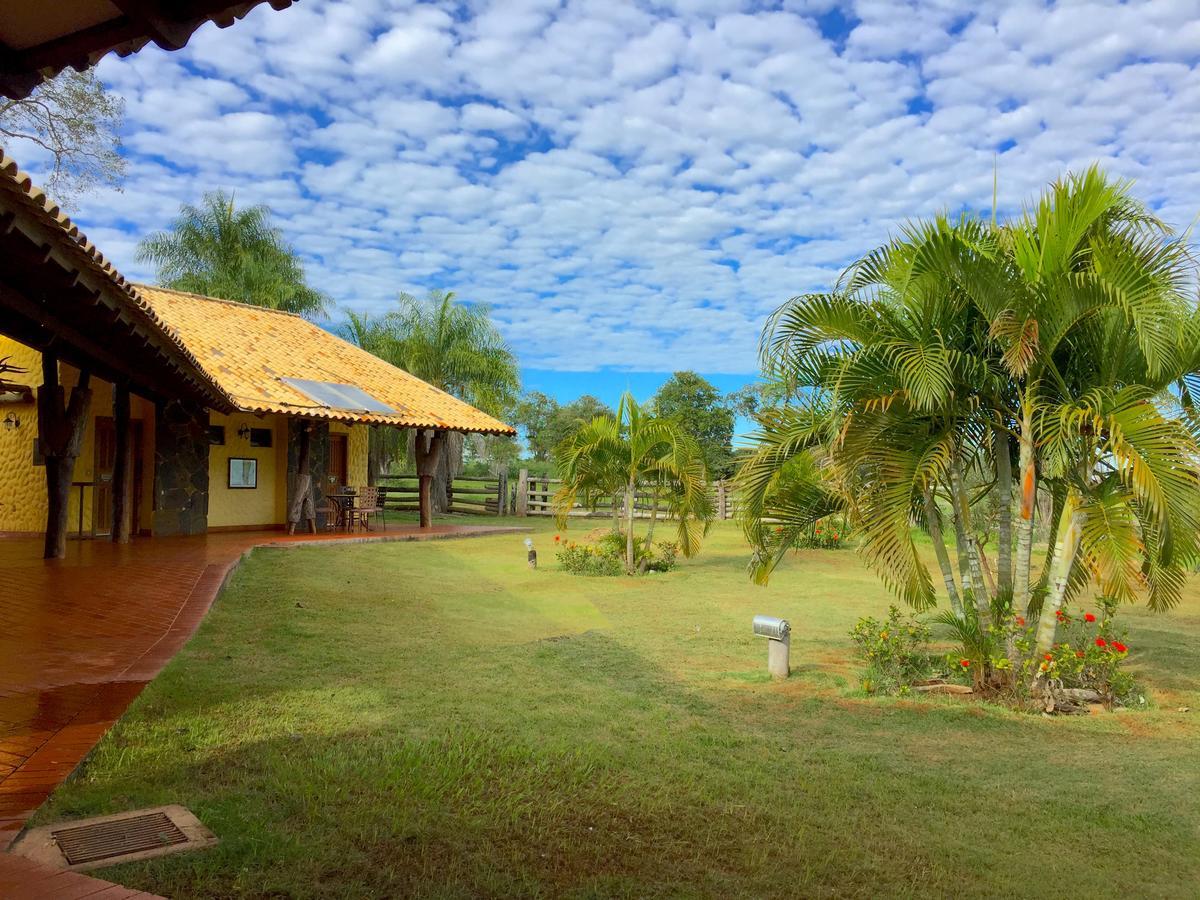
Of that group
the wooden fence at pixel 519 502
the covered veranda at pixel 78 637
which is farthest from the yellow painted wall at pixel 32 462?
the wooden fence at pixel 519 502

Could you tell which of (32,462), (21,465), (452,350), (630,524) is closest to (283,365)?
(32,462)

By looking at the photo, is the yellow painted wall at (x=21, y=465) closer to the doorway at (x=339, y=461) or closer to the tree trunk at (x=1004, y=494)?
the doorway at (x=339, y=461)

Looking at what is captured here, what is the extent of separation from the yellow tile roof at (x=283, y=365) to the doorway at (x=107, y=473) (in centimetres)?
195

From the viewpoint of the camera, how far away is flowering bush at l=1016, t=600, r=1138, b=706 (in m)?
6.25

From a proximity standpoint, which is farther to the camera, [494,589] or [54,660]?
[494,589]

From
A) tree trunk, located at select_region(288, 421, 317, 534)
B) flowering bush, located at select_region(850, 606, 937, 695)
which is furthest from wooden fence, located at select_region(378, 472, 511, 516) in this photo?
flowering bush, located at select_region(850, 606, 937, 695)

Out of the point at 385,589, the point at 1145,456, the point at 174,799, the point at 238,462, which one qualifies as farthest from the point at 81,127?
the point at 1145,456

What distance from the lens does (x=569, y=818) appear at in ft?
12.5

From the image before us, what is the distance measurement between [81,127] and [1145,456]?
20928 mm

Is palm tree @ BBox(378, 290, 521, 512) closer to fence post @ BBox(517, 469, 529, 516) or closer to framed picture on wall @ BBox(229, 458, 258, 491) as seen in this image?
fence post @ BBox(517, 469, 529, 516)

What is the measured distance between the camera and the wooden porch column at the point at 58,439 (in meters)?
11.0

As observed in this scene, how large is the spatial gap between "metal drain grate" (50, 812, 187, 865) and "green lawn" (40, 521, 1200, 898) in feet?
0.49

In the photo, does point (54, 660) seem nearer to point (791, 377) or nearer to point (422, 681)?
point (422, 681)

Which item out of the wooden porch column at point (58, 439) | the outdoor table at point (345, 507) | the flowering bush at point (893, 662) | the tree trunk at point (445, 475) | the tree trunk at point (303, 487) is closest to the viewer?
the flowering bush at point (893, 662)
